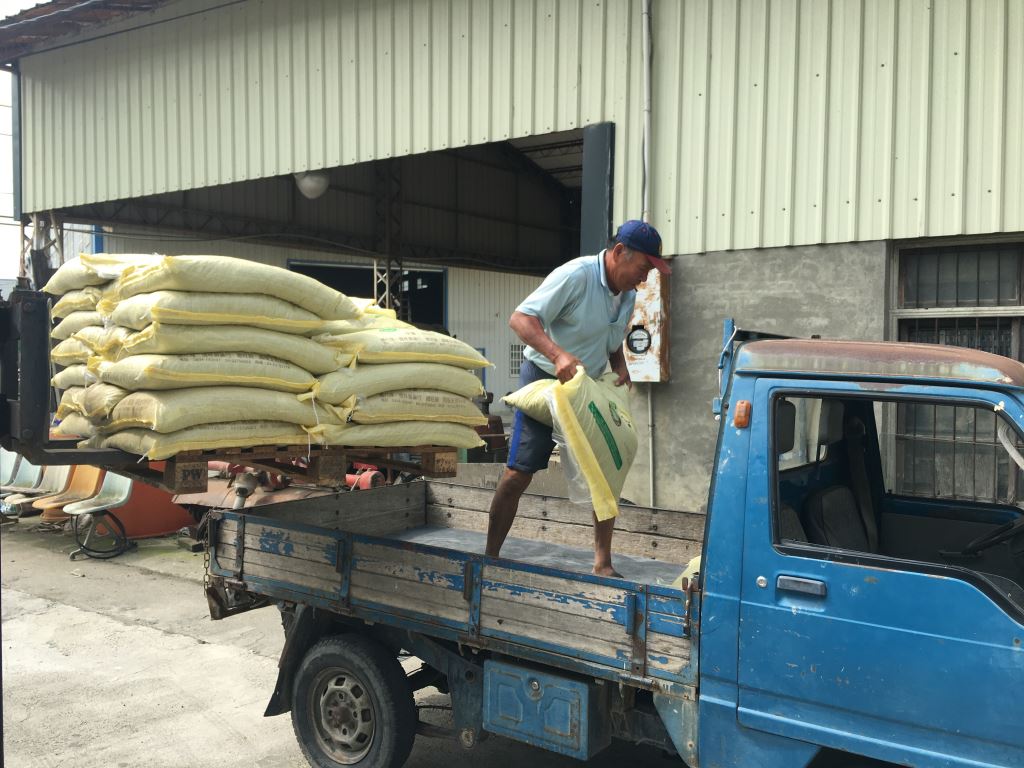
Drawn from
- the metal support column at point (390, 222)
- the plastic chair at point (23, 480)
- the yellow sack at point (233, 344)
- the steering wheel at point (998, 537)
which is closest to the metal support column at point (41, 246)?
the plastic chair at point (23, 480)

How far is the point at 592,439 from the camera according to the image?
11.3ft

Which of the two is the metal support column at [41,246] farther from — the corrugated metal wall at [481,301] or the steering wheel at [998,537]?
the steering wheel at [998,537]

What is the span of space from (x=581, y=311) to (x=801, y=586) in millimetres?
1726

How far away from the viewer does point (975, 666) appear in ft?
7.84

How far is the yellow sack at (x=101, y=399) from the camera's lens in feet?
12.0

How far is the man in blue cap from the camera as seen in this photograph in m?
3.77

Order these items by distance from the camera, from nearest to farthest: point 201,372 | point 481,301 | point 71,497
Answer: point 201,372
point 71,497
point 481,301

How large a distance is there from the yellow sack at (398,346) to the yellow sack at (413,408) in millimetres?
171

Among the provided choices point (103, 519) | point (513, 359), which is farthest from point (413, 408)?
point (513, 359)

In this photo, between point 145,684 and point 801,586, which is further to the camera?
point 145,684

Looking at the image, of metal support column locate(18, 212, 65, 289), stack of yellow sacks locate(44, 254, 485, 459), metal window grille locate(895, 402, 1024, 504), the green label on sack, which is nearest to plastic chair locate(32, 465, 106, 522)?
metal support column locate(18, 212, 65, 289)

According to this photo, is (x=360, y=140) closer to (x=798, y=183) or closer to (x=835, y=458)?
(x=798, y=183)

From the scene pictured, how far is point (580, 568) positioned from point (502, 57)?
5.63 m

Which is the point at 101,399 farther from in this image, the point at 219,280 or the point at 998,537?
the point at 998,537
